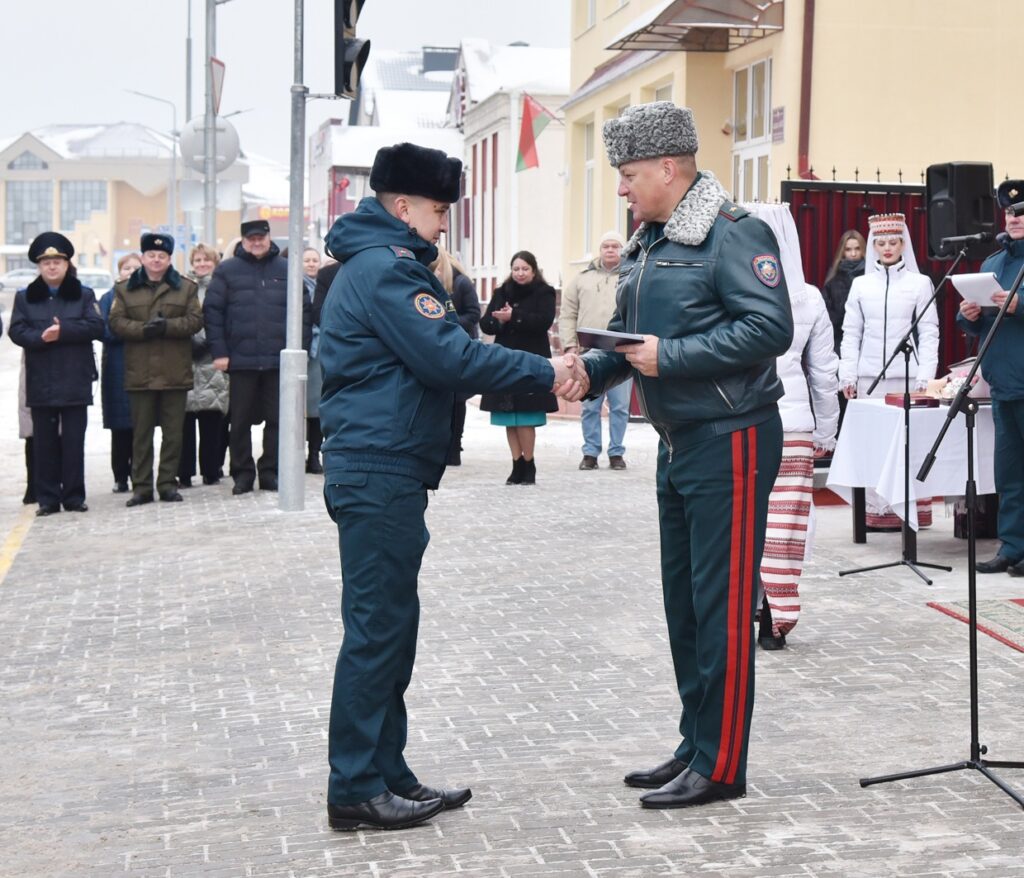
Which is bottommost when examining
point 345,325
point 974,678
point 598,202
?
point 974,678

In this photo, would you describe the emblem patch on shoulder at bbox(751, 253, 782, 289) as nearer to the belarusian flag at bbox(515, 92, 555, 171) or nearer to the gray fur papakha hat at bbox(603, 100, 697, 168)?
the gray fur papakha hat at bbox(603, 100, 697, 168)

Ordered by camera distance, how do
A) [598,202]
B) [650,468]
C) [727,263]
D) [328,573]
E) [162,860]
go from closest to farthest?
[162,860] → [727,263] → [328,573] → [650,468] → [598,202]

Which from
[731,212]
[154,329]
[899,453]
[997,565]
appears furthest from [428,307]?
[154,329]

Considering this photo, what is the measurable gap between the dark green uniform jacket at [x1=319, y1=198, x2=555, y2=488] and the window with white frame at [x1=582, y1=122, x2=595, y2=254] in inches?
779

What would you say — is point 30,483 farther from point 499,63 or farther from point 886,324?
point 499,63

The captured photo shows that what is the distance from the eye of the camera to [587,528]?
11.2 meters

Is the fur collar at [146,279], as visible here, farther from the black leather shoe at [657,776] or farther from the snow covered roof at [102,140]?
the snow covered roof at [102,140]

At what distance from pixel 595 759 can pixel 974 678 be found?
4.33 feet

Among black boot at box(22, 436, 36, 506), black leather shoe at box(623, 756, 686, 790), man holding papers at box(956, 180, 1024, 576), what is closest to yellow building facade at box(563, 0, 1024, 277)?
man holding papers at box(956, 180, 1024, 576)

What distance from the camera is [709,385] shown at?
5.05 metres

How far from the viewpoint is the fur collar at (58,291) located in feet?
39.2

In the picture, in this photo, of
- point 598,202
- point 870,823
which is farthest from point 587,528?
point 598,202

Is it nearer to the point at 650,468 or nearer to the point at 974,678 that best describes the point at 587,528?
the point at 650,468

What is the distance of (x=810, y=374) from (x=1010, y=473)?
2.46 metres
